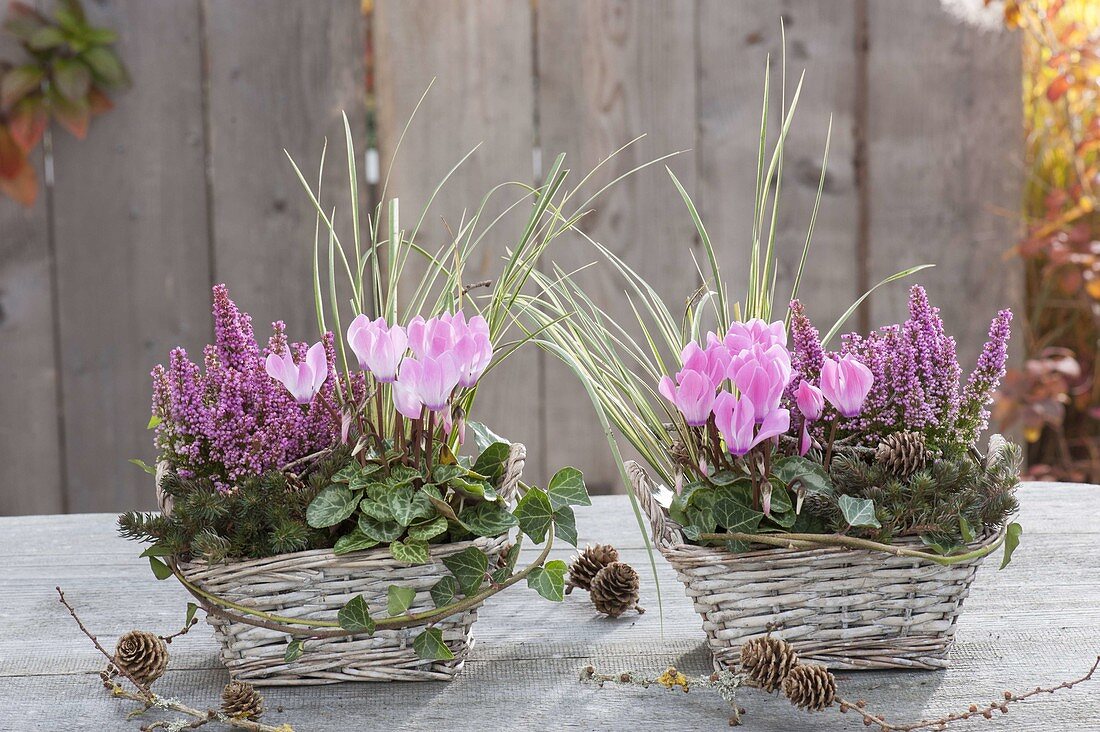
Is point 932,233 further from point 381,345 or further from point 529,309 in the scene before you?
point 381,345

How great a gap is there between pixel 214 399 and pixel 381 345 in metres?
0.14

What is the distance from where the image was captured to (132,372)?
6.24 feet

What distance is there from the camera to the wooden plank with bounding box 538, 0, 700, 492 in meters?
1.86

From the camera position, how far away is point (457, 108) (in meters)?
1.86

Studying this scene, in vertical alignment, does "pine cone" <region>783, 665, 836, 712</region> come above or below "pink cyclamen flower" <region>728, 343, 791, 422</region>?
below

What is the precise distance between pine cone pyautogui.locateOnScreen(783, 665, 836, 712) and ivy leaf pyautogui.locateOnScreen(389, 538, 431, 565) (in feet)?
0.81

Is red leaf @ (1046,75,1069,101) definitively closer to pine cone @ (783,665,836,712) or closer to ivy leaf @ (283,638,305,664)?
pine cone @ (783,665,836,712)

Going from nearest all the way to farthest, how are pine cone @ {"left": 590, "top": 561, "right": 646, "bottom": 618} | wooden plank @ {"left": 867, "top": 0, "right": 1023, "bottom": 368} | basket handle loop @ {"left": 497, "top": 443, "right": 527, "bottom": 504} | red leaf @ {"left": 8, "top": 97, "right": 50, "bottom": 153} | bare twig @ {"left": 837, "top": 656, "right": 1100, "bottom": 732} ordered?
bare twig @ {"left": 837, "top": 656, "right": 1100, "bottom": 732}, basket handle loop @ {"left": 497, "top": 443, "right": 527, "bottom": 504}, pine cone @ {"left": 590, "top": 561, "right": 646, "bottom": 618}, red leaf @ {"left": 8, "top": 97, "right": 50, "bottom": 153}, wooden plank @ {"left": 867, "top": 0, "right": 1023, "bottom": 368}

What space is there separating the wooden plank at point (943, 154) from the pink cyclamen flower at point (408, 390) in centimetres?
144

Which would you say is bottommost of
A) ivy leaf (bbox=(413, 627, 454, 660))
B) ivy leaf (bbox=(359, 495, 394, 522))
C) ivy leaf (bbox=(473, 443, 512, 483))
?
ivy leaf (bbox=(413, 627, 454, 660))

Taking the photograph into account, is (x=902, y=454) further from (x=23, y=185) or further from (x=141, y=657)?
(x=23, y=185)

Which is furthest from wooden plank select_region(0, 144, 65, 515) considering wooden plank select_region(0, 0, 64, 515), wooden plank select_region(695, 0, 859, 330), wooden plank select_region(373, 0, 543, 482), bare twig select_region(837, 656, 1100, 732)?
bare twig select_region(837, 656, 1100, 732)

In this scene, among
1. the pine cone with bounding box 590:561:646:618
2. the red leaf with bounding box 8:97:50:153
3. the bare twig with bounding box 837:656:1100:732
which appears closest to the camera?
the bare twig with bounding box 837:656:1100:732

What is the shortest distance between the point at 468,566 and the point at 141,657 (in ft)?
0.76
